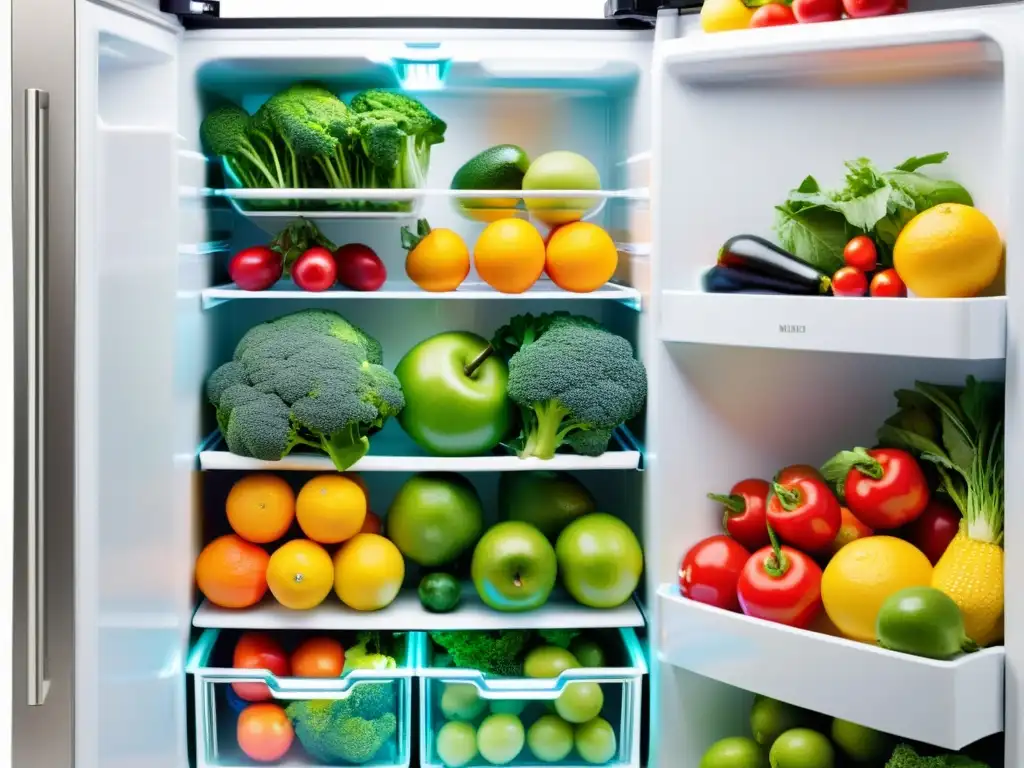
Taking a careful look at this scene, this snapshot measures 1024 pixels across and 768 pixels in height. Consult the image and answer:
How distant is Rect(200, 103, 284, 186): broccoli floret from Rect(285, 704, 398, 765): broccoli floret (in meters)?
0.87

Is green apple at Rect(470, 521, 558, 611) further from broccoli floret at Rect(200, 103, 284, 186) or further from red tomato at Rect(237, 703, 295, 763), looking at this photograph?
broccoli floret at Rect(200, 103, 284, 186)

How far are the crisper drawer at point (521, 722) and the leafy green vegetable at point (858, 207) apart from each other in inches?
28.6

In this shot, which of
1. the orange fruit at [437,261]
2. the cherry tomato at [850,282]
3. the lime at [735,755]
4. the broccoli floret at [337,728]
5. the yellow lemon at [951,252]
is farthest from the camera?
the orange fruit at [437,261]

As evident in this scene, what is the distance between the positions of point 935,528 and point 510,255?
79 centimetres

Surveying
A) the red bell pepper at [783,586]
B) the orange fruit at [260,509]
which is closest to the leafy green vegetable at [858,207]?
the red bell pepper at [783,586]

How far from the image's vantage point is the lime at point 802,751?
1595mm

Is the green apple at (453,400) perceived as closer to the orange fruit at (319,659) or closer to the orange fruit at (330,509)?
the orange fruit at (330,509)

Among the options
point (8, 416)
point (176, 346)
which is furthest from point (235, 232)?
point (8, 416)

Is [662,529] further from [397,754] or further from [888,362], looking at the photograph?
[397,754]

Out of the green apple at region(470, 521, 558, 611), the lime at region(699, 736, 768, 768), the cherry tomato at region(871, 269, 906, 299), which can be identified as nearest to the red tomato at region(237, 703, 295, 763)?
the green apple at region(470, 521, 558, 611)

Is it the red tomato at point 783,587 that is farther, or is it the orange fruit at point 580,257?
the orange fruit at point 580,257

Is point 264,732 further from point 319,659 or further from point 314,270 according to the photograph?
point 314,270

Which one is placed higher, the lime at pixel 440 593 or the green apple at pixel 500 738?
the lime at pixel 440 593

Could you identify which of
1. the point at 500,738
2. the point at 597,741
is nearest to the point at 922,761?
the point at 597,741
